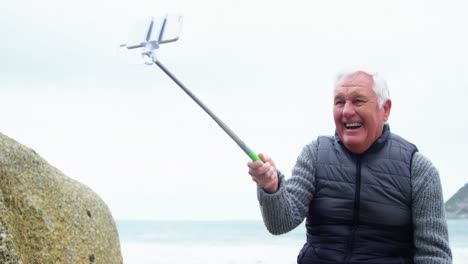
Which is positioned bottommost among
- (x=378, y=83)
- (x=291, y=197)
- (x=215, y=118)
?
(x=291, y=197)

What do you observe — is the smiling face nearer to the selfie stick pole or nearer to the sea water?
the selfie stick pole

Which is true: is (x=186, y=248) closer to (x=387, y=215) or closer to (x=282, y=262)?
Result: (x=282, y=262)

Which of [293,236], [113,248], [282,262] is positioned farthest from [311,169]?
[293,236]

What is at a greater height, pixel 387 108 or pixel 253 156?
pixel 387 108

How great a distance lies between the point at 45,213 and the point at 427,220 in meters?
2.59

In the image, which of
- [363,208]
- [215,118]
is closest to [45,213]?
[215,118]

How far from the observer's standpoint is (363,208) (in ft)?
8.60

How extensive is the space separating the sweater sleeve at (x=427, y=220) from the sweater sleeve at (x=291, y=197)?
0.44 metres

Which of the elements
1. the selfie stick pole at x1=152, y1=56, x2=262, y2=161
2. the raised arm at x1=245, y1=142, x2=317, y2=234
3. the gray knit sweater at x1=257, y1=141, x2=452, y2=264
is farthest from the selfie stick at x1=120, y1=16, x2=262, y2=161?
the gray knit sweater at x1=257, y1=141, x2=452, y2=264

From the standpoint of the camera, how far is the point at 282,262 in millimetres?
17594

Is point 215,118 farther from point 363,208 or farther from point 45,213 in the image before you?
point 45,213

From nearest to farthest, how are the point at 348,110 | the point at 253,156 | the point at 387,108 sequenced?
the point at 253,156 → the point at 348,110 → the point at 387,108

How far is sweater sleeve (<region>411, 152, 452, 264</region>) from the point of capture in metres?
2.64

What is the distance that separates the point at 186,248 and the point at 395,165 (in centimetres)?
2097
